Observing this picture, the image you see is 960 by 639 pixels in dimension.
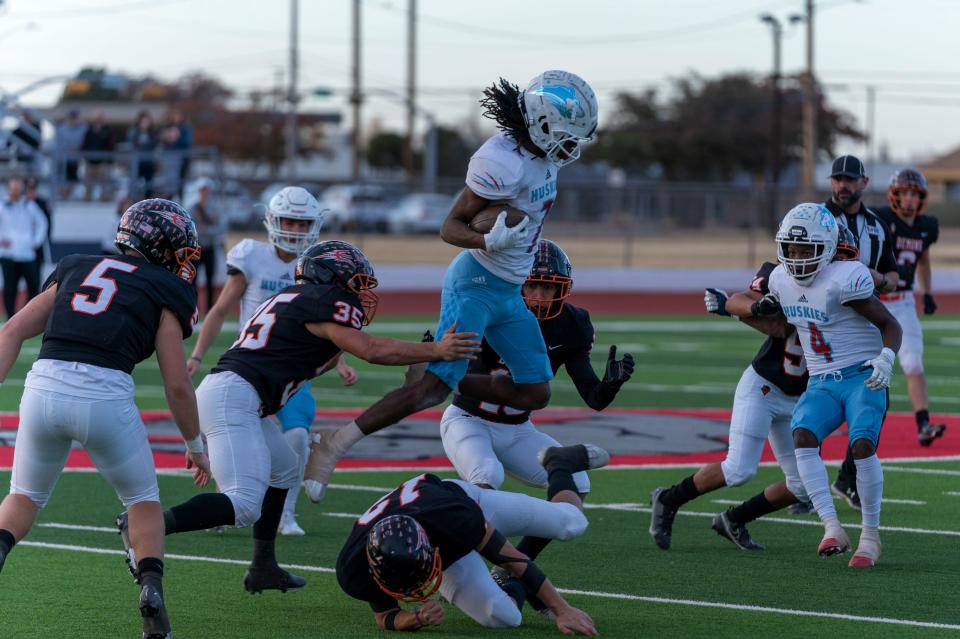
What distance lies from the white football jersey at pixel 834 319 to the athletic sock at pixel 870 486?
520 mm

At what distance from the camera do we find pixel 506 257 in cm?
701

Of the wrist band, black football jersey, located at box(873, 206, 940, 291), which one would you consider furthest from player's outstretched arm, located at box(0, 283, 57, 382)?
black football jersey, located at box(873, 206, 940, 291)

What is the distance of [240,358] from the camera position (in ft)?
21.1

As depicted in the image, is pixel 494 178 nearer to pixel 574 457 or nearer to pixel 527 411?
pixel 527 411

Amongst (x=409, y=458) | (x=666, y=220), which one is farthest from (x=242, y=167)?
(x=409, y=458)

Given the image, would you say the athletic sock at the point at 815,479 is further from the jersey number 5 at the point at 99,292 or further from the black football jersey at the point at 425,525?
the jersey number 5 at the point at 99,292

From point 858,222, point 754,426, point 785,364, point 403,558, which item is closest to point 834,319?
point 785,364

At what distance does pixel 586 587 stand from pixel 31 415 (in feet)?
8.82

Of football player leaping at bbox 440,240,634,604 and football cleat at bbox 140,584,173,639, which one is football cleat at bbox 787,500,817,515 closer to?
football player leaping at bbox 440,240,634,604

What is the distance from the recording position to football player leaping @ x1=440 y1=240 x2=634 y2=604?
699 cm

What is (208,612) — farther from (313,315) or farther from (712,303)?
(712,303)

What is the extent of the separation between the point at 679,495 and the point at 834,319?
1.28m

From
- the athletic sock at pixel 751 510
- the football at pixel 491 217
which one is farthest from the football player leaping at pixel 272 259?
the athletic sock at pixel 751 510

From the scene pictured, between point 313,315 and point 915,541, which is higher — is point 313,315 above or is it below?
above
